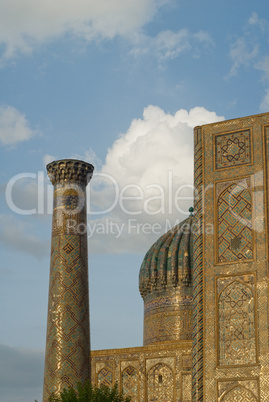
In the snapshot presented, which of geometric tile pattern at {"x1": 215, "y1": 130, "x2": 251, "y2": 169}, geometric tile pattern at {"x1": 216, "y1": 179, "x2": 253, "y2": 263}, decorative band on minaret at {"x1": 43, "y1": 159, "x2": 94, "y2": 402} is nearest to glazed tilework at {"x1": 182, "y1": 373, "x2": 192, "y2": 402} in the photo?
decorative band on minaret at {"x1": 43, "y1": 159, "x2": 94, "y2": 402}

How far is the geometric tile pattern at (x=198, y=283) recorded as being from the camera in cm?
Result: 1073

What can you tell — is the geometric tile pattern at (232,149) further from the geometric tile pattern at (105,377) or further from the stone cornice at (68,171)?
the geometric tile pattern at (105,377)

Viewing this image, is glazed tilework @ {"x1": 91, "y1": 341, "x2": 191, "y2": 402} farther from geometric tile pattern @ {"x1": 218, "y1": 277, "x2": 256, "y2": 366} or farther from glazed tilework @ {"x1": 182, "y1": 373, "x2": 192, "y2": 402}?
geometric tile pattern @ {"x1": 218, "y1": 277, "x2": 256, "y2": 366}

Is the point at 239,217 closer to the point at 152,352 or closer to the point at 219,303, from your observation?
the point at 219,303

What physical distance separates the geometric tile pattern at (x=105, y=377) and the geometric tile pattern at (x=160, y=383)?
839 millimetres

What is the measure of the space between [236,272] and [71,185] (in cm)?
407

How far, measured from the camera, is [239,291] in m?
10.8

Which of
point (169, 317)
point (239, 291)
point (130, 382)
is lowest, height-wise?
point (130, 382)

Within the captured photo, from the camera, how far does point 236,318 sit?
34.9 feet

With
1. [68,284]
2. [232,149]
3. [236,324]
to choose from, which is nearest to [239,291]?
[236,324]

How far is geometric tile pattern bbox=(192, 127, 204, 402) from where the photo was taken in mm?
10734

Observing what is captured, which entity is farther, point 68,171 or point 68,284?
point 68,171

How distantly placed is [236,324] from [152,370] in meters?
3.68

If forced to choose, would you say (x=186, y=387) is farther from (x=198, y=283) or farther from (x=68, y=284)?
(x=198, y=283)
